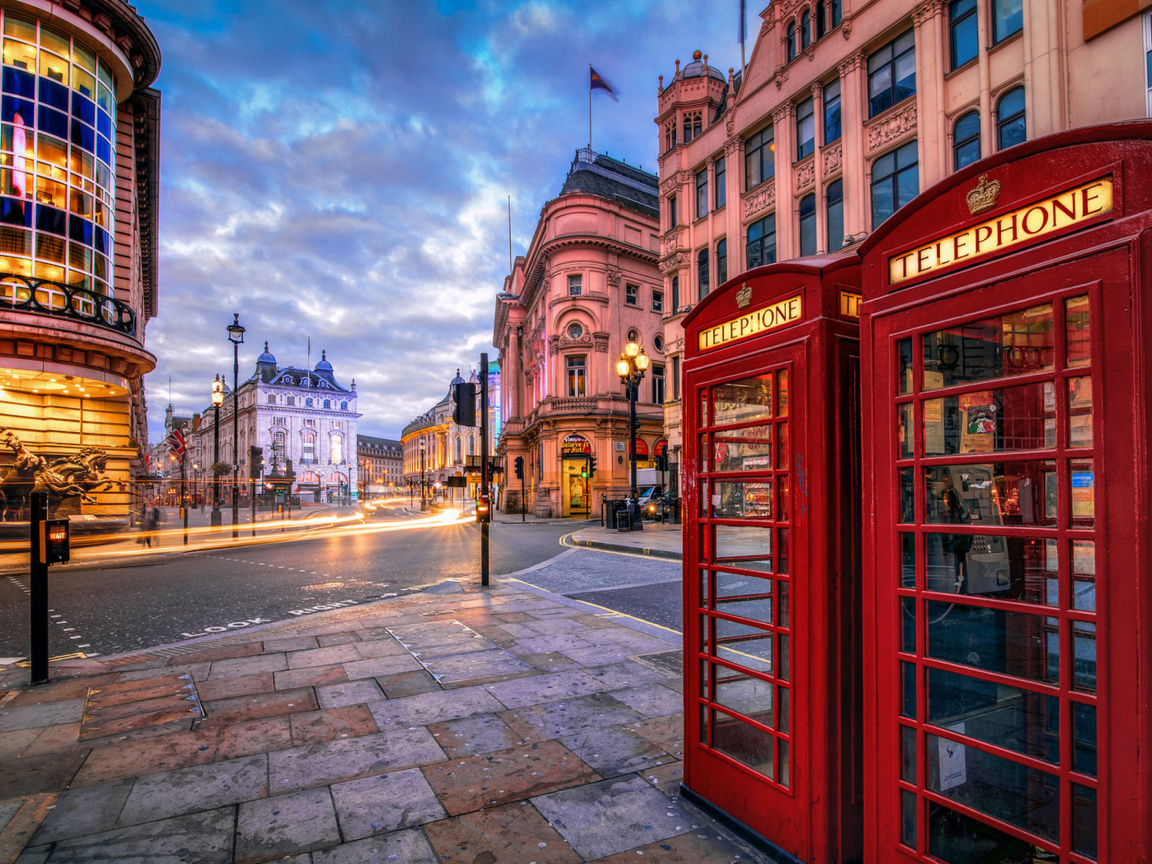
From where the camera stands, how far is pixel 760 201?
24.0 metres

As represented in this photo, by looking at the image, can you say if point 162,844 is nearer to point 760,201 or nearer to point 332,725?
point 332,725

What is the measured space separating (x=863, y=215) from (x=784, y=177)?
409 cm

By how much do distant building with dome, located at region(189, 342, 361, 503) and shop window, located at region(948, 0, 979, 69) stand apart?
4061 inches

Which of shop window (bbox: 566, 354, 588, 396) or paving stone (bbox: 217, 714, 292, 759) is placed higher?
shop window (bbox: 566, 354, 588, 396)

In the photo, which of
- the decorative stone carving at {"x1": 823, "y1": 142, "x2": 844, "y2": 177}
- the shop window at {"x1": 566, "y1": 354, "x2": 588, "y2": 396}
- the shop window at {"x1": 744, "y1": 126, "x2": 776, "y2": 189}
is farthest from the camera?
the shop window at {"x1": 566, "y1": 354, "x2": 588, "y2": 396}

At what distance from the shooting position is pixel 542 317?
4522 cm

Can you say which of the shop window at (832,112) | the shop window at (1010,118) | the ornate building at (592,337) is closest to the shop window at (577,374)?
the ornate building at (592,337)

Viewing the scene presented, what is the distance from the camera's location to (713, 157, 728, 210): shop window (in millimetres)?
26406

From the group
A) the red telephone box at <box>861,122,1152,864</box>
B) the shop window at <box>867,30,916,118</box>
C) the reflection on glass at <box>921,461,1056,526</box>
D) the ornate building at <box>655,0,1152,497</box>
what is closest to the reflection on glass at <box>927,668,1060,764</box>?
the red telephone box at <box>861,122,1152,864</box>

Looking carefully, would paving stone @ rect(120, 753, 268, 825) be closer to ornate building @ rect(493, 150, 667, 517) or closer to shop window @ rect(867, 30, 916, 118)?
shop window @ rect(867, 30, 916, 118)

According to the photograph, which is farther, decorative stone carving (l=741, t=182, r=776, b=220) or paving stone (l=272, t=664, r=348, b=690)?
decorative stone carving (l=741, t=182, r=776, b=220)

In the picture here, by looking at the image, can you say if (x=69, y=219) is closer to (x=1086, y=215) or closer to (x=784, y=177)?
(x=784, y=177)

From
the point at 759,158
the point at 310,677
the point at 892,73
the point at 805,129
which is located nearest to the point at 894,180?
the point at 892,73

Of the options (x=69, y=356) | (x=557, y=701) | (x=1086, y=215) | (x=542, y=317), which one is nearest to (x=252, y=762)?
(x=557, y=701)
